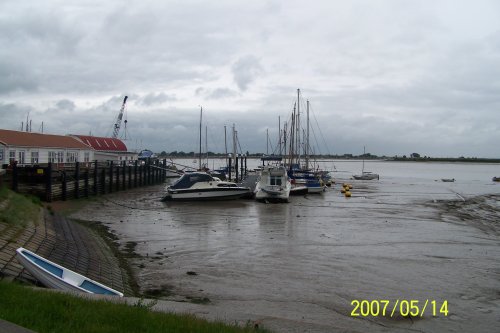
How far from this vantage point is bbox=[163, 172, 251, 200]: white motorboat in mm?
40406

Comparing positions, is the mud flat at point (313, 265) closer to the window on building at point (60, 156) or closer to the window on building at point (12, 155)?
the window on building at point (12, 155)

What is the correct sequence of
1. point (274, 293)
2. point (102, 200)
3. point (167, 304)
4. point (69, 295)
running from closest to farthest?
point (69, 295) < point (167, 304) < point (274, 293) < point (102, 200)

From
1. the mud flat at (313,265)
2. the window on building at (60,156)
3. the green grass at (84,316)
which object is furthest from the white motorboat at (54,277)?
the window on building at (60,156)

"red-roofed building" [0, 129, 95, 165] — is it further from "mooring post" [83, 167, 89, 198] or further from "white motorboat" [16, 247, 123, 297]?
"white motorboat" [16, 247, 123, 297]

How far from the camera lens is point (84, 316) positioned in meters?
6.93

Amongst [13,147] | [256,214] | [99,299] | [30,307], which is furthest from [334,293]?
[13,147]

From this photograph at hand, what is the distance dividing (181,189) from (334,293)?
28635mm

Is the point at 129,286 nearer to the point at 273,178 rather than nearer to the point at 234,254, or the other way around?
the point at 234,254

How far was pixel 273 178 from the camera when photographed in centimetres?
4334

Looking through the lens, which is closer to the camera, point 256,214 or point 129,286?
point 129,286

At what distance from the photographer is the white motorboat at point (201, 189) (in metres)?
40.4

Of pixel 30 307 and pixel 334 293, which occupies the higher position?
pixel 30 307

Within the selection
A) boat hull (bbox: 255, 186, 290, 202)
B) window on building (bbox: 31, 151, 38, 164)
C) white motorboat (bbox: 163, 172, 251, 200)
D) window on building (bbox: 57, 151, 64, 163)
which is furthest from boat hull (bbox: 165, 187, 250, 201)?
window on building (bbox: 57, 151, 64, 163)
